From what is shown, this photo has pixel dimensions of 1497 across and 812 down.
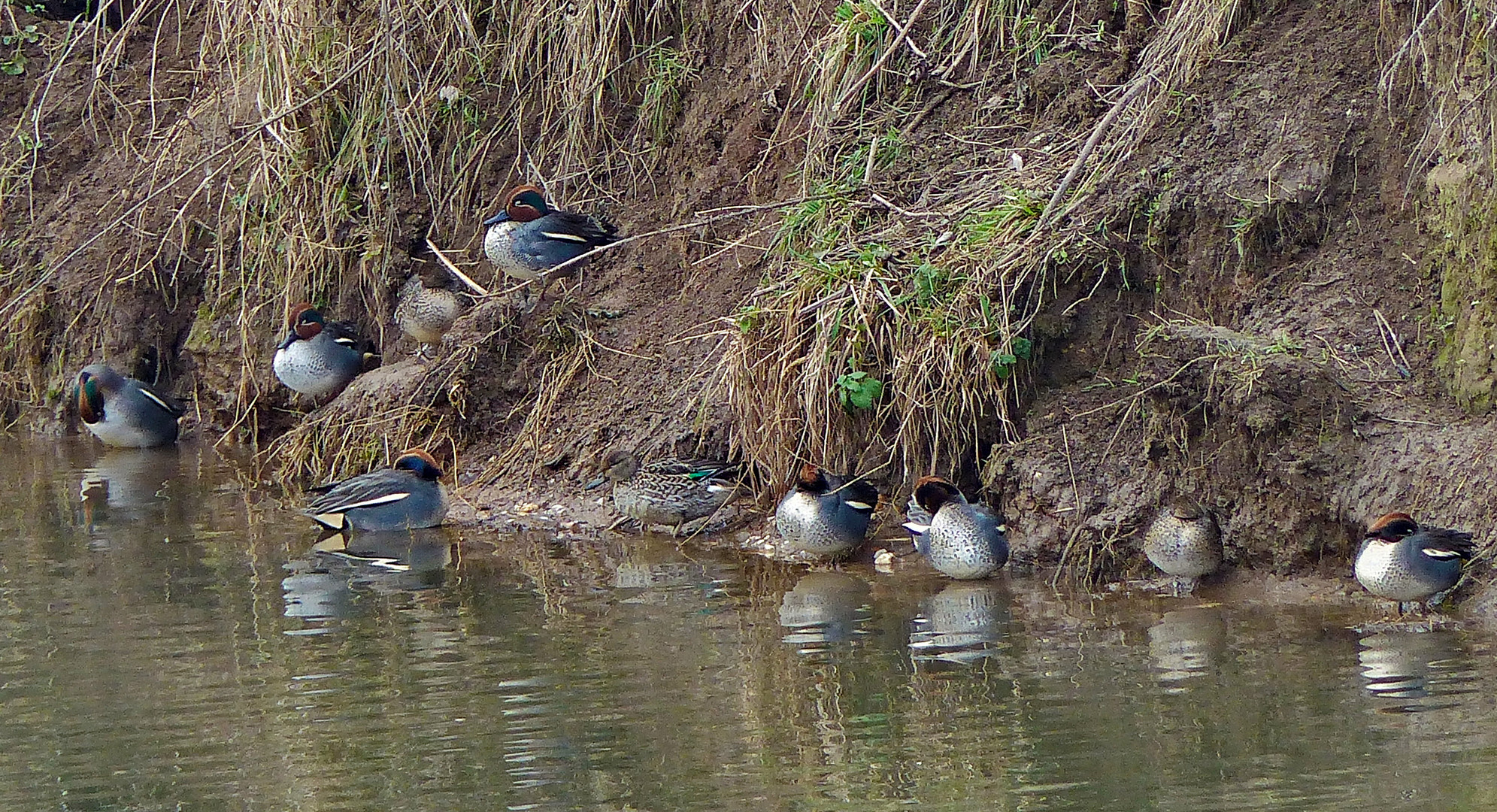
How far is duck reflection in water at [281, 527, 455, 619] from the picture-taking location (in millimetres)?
6684

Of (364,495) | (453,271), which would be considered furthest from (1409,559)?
(453,271)

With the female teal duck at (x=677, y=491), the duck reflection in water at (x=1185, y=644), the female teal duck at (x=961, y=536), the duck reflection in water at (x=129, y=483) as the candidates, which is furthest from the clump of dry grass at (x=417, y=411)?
the duck reflection in water at (x=1185, y=644)

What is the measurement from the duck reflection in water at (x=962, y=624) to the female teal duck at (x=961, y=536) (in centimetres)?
8

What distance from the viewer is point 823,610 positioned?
20.9ft

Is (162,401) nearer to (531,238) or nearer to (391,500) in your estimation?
(531,238)

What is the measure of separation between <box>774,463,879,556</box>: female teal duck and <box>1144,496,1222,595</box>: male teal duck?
45.2 inches

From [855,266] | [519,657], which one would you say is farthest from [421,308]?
[519,657]

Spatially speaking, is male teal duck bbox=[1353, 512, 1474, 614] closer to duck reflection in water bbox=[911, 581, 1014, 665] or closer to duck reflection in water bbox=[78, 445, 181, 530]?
duck reflection in water bbox=[911, 581, 1014, 665]

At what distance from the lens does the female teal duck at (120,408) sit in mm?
10344

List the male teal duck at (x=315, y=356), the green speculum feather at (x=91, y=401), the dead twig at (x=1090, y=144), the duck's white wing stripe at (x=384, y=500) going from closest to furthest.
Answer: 1. the dead twig at (x=1090, y=144)
2. the duck's white wing stripe at (x=384, y=500)
3. the male teal duck at (x=315, y=356)
4. the green speculum feather at (x=91, y=401)

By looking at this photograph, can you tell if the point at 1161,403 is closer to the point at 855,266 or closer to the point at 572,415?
the point at 855,266

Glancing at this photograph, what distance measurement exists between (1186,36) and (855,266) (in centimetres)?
173

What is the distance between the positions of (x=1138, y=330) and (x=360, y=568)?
3.26 metres

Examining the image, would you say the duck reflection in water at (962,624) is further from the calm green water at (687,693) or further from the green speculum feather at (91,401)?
the green speculum feather at (91,401)
